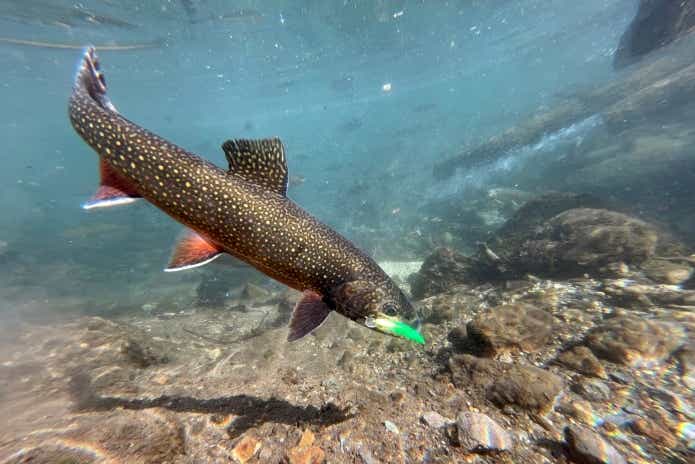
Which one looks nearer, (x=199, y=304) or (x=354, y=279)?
(x=354, y=279)

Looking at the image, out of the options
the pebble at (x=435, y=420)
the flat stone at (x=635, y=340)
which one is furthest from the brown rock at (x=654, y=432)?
the pebble at (x=435, y=420)

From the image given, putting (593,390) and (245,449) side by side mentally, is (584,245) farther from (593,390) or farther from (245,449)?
(245,449)

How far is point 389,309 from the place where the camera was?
2623mm

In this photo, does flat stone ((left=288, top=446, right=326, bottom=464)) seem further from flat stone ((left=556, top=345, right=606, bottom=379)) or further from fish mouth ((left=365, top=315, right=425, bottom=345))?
flat stone ((left=556, top=345, right=606, bottom=379))

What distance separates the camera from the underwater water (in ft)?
8.47

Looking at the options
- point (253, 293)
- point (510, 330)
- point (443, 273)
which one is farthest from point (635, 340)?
point (253, 293)

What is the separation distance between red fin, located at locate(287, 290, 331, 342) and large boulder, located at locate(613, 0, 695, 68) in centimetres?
1874

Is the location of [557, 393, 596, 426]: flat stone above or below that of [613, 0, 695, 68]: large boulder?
below

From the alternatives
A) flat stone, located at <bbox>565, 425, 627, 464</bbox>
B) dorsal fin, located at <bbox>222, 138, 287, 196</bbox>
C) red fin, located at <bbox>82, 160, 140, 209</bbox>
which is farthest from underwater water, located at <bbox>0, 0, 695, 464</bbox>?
red fin, located at <bbox>82, 160, 140, 209</bbox>

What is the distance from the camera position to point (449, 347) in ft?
14.0

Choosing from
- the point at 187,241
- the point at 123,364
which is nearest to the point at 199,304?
the point at 123,364

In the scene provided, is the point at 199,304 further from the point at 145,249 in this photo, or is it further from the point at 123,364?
the point at 145,249

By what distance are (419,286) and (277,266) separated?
6299 millimetres

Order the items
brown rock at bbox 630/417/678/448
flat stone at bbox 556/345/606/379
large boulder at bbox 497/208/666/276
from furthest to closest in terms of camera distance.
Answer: large boulder at bbox 497/208/666/276 < flat stone at bbox 556/345/606/379 < brown rock at bbox 630/417/678/448
